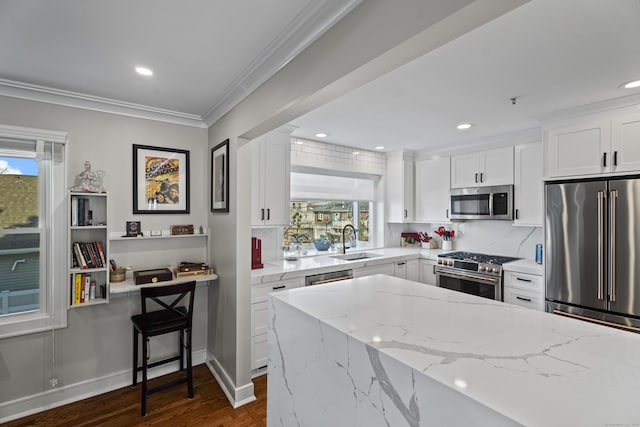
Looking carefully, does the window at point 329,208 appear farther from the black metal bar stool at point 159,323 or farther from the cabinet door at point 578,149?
the cabinet door at point 578,149

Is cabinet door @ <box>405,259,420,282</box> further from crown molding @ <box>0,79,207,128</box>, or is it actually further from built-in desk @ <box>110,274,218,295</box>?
crown molding @ <box>0,79,207,128</box>

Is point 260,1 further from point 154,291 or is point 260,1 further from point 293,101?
point 154,291

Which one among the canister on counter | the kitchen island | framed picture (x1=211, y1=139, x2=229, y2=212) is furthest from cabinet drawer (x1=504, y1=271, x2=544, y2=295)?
framed picture (x1=211, y1=139, x2=229, y2=212)

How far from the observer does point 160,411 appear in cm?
245

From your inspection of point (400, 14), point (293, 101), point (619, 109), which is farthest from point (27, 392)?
point (619, 109)

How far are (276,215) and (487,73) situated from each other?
87.3 inches

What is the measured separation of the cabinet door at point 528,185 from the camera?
137 inches

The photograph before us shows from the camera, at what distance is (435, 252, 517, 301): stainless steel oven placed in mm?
3486

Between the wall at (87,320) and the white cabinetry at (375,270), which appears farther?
the white cabinetry at (375,270)

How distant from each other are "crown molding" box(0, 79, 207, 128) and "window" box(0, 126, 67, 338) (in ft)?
1.21

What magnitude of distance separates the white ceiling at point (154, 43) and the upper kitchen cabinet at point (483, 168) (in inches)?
122

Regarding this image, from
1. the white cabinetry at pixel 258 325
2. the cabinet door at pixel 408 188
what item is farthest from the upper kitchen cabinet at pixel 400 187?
the white cabinetry at pixel 258 325

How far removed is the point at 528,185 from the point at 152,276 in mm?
4019

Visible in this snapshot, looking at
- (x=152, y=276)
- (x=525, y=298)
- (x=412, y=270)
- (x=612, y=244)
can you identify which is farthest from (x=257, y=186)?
(x=612, y=244)
